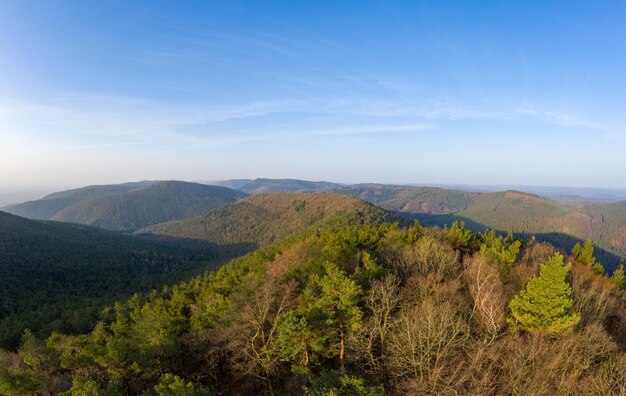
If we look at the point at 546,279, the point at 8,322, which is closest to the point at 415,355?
the point at 546,279

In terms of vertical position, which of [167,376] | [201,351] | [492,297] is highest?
[492,297]

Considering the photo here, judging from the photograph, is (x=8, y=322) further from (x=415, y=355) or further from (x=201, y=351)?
(x=415, y=355)

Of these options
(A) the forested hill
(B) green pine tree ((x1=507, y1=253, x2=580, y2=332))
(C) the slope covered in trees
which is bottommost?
(A) the forested hill

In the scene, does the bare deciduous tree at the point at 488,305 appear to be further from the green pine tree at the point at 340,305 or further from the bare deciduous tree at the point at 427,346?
the green pine tree at the point at 340,305

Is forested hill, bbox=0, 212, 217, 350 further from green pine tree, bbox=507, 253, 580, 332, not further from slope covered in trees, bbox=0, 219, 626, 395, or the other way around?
green pine tree, bbox=507, 253, 580, 332

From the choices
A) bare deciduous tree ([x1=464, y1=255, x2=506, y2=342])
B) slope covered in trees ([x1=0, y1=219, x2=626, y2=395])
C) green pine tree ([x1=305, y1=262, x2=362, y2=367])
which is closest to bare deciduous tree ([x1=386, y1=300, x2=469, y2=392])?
slope covered in trees ([x1=0, y1=219, x2=626, y2=395])

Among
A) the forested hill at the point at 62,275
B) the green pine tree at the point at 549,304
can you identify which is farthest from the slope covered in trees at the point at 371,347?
the forested hill at the point at 62,275
